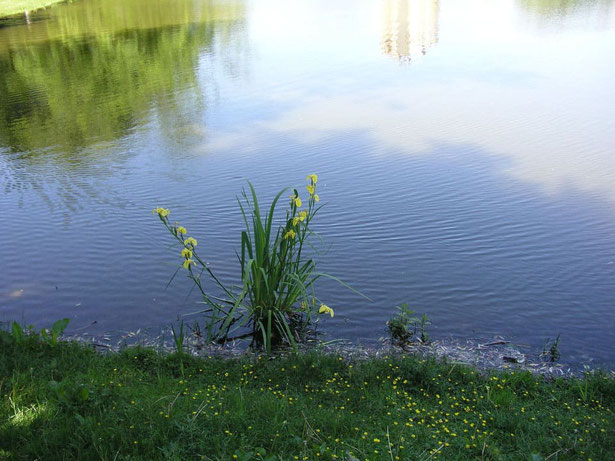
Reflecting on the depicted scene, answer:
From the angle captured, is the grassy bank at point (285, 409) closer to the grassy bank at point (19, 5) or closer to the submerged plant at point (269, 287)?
the submerged plant at point (269, 287)

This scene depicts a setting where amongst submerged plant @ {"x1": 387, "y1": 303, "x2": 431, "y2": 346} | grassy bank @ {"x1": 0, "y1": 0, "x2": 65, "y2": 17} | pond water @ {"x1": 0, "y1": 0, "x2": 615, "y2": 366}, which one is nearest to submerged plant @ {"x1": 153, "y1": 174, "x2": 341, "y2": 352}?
pond water @ {"x1": 0, "y1": 0, "x2": 615, "y2": 366}

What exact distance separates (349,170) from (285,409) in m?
5.10

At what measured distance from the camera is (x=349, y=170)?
8031 millimetres

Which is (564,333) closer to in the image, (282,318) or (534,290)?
(534,290)

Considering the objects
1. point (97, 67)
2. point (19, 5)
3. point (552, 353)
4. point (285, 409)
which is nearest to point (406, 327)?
point (552, 353)

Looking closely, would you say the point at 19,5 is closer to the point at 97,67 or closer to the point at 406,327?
the point at 97,67

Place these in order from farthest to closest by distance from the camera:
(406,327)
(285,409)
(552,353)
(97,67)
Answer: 1. (97,67)
2. (406,327)
3. (552,353)
4. (285,409)

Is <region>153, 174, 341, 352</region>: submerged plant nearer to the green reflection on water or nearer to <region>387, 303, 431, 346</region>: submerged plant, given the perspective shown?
<region>387, 303, 431, 346</region>: submerged plant

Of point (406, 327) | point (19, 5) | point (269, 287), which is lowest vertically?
point (406, 327)

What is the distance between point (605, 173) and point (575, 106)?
311cm

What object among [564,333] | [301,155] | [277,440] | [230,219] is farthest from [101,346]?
[301,155]

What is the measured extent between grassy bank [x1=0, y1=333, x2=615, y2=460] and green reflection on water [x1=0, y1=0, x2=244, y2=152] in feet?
22.1

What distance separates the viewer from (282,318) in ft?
14.3

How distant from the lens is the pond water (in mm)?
5094
